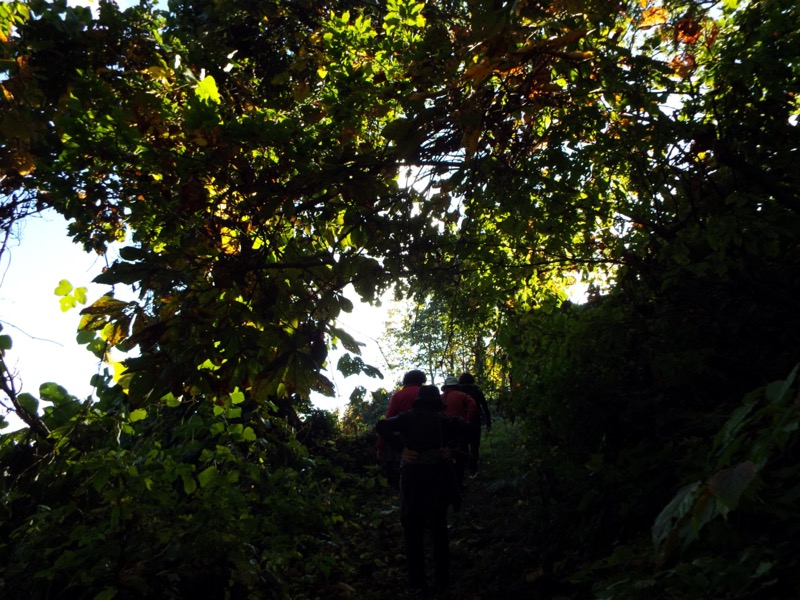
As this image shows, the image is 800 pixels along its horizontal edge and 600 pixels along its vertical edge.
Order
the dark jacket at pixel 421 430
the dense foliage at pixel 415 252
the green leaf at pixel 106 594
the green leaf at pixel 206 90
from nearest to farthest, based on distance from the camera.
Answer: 1. the dense foliage at pixel 415 252
2. the green leaf at pixel 206 90
3. the green leaf at pixel 106 594
4. the dark jacket at pixel 421 430

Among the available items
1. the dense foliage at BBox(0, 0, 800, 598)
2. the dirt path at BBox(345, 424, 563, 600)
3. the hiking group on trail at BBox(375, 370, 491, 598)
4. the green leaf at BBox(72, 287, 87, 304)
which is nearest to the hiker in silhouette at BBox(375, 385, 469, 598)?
the hiking group on trail at BBox(375, 370, 491, 598)

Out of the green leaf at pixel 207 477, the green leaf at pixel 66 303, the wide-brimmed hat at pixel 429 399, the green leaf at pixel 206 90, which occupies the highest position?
the green leaf at pixel 206 90

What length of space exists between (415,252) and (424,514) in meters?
2.58

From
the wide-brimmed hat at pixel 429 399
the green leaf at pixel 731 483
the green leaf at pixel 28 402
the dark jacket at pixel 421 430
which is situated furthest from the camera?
the wide-brimmed hat at pixel 429 399

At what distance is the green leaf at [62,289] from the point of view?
289 cm

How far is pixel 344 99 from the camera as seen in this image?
421 cm

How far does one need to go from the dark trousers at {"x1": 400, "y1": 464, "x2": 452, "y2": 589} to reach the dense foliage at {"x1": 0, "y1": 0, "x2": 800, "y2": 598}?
788mm

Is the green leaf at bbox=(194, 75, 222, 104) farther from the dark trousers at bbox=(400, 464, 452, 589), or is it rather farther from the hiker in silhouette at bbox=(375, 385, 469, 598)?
the dark trousers at bbox=(400, 464, 452, 589)

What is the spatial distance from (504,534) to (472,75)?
17.1 ft

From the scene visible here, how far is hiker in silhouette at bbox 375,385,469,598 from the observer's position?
16.9 feet

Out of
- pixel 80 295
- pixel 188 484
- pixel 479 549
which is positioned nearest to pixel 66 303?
pixel 80 295

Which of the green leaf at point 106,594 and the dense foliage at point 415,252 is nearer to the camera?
the dense foliage at point 415,252

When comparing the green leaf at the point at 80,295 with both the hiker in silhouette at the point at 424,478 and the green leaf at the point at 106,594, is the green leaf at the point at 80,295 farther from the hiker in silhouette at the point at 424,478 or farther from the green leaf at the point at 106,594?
the hiker in silhouette at the point at 424,478

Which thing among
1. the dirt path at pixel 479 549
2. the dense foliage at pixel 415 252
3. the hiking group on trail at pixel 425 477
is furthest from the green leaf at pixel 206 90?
the dirt path at pixel 479 549
